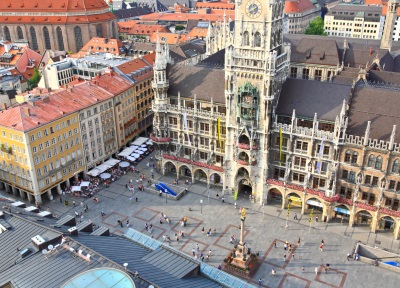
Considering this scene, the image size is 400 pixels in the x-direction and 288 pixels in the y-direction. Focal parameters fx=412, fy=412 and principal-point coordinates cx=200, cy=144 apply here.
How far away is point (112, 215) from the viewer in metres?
85.9

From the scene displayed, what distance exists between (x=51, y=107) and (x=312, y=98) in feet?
184

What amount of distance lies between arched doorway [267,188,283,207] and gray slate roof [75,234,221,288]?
48.2 meters

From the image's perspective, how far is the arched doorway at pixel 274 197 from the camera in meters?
88.4

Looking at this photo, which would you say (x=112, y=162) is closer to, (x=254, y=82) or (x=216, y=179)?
(x=216, y=179)

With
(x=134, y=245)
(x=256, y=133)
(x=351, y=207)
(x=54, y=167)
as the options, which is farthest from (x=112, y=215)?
(x=351, y=207)

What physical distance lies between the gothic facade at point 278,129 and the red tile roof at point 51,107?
17.2m

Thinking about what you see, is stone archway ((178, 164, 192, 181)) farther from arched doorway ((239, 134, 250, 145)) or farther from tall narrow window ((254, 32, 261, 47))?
tall narrow window ((254, 32, 261, 47))

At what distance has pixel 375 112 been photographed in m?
76.1

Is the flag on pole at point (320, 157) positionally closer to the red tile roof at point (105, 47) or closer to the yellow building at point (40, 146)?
the yellow building at point (40, 146)

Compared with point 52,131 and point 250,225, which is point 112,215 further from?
point 250,225

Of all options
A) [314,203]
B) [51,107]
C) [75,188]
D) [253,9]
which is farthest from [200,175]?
[253,9]

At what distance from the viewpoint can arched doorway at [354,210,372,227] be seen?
3123 inches

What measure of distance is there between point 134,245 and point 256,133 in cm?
4399

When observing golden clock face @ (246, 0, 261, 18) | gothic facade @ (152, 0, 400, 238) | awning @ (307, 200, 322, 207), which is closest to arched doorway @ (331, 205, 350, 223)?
gothic facade @ (152, 0, 400, 238)
